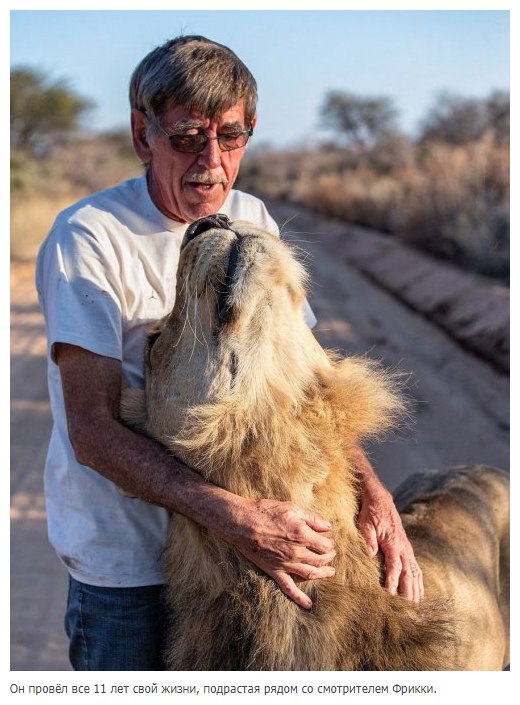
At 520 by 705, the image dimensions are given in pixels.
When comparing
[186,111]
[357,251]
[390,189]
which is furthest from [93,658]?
[390,189]

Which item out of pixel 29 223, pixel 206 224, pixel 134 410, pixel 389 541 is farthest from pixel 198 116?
pixel 29 223

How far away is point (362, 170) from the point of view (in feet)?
106

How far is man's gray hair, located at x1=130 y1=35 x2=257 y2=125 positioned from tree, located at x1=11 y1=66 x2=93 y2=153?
29482mm

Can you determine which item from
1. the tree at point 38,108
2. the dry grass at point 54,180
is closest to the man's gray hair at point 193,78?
the dry grass at point 54,180

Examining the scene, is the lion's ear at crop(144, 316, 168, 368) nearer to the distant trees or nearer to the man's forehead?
the man's forehead

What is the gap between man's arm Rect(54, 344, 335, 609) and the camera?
2.60m

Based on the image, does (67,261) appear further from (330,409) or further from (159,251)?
(330,409)

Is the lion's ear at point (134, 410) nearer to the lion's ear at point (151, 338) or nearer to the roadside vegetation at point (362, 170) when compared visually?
the lion's ear at point (151, 338)

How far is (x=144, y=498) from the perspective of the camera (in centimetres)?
286

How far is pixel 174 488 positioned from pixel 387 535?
685 millimetres

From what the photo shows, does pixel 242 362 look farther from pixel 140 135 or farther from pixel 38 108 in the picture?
pixel 38 108

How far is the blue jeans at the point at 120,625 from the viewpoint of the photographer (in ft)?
10.3

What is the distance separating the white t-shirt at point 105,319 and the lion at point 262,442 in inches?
7.2

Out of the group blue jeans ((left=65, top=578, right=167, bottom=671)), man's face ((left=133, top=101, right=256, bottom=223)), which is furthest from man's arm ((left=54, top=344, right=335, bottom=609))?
man's face ((left=133, top=101, right=256, bottom=223))
